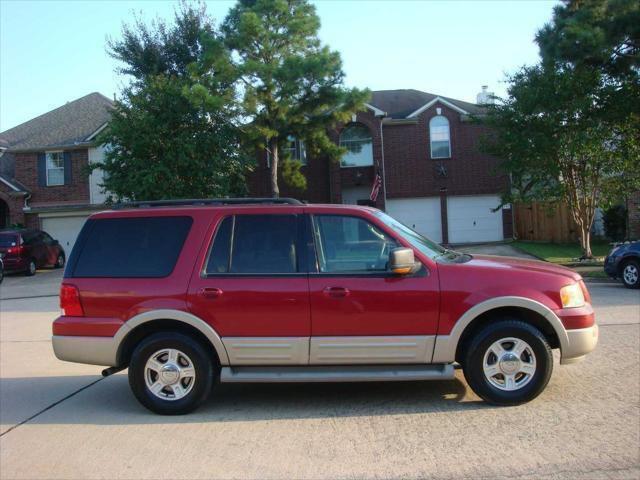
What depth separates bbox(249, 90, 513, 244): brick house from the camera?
96.7 ft

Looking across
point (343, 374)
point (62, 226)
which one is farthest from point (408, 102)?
point (343, 374)

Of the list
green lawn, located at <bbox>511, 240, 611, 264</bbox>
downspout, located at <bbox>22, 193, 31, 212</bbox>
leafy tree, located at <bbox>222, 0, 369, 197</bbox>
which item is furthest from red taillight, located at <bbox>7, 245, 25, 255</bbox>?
green lawn, located at <bbox>511, 240, 611, 264</bbox>

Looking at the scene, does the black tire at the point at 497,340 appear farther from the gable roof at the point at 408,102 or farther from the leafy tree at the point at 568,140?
the gable roof at the point at 408,102

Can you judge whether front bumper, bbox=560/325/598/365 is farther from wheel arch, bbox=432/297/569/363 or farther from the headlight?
the headlight

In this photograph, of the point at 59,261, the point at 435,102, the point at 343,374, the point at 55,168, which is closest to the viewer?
the point at 343,374

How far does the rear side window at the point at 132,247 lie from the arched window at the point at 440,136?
25.1 metres

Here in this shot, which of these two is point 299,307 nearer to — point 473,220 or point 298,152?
point 298,152

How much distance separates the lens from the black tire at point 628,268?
14.1 metres

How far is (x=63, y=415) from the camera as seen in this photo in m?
5.82

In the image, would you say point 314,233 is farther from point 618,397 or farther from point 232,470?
point 618,397

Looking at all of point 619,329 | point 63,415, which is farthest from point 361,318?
point 619,329

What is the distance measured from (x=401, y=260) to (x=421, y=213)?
2504 cm

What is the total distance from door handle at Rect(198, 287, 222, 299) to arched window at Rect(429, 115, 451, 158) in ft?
83.2

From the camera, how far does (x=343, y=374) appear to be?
5371 mm
